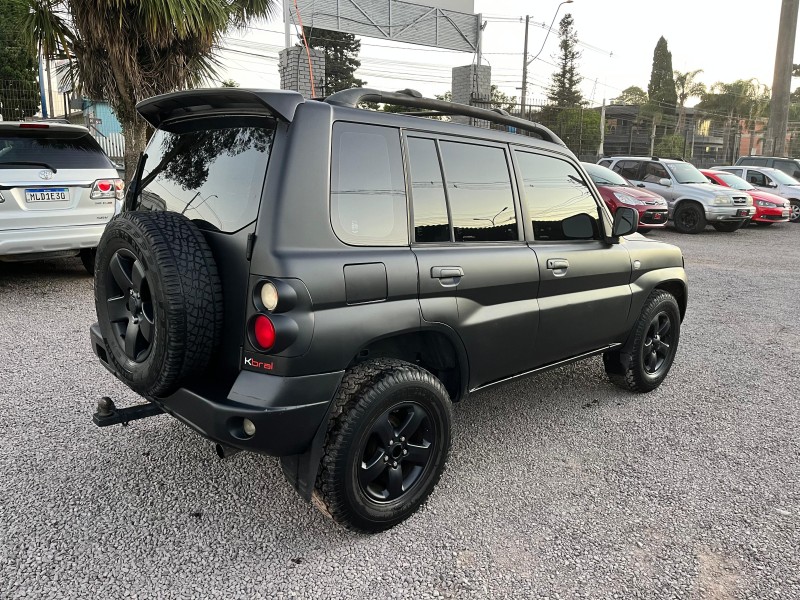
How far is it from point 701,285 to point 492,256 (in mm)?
6725

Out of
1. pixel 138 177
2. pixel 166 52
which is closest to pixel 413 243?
pixel 138 177

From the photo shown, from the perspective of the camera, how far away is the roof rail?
2566 millimetres

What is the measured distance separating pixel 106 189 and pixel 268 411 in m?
5.33

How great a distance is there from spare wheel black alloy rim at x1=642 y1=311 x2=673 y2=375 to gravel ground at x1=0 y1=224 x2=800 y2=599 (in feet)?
0.67

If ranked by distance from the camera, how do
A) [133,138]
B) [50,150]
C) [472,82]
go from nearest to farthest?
[50,150] → [133,138] → [472,82]

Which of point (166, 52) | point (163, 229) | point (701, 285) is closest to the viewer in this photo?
point (163, 229)

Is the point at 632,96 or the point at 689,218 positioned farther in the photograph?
the point at 632,96

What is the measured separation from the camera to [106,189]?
21.2 feet

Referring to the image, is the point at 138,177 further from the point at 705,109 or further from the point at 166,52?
the point at 705,109

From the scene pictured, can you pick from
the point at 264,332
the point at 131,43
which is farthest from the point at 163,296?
the point at 131,43

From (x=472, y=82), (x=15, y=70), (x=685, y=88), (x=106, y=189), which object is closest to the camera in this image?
(x=106, y=189)

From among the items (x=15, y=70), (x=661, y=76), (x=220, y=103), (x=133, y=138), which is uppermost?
(x=661, y=76)

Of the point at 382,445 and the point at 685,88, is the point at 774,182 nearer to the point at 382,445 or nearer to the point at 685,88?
the point at 382,445

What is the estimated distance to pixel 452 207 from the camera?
2.84 m
